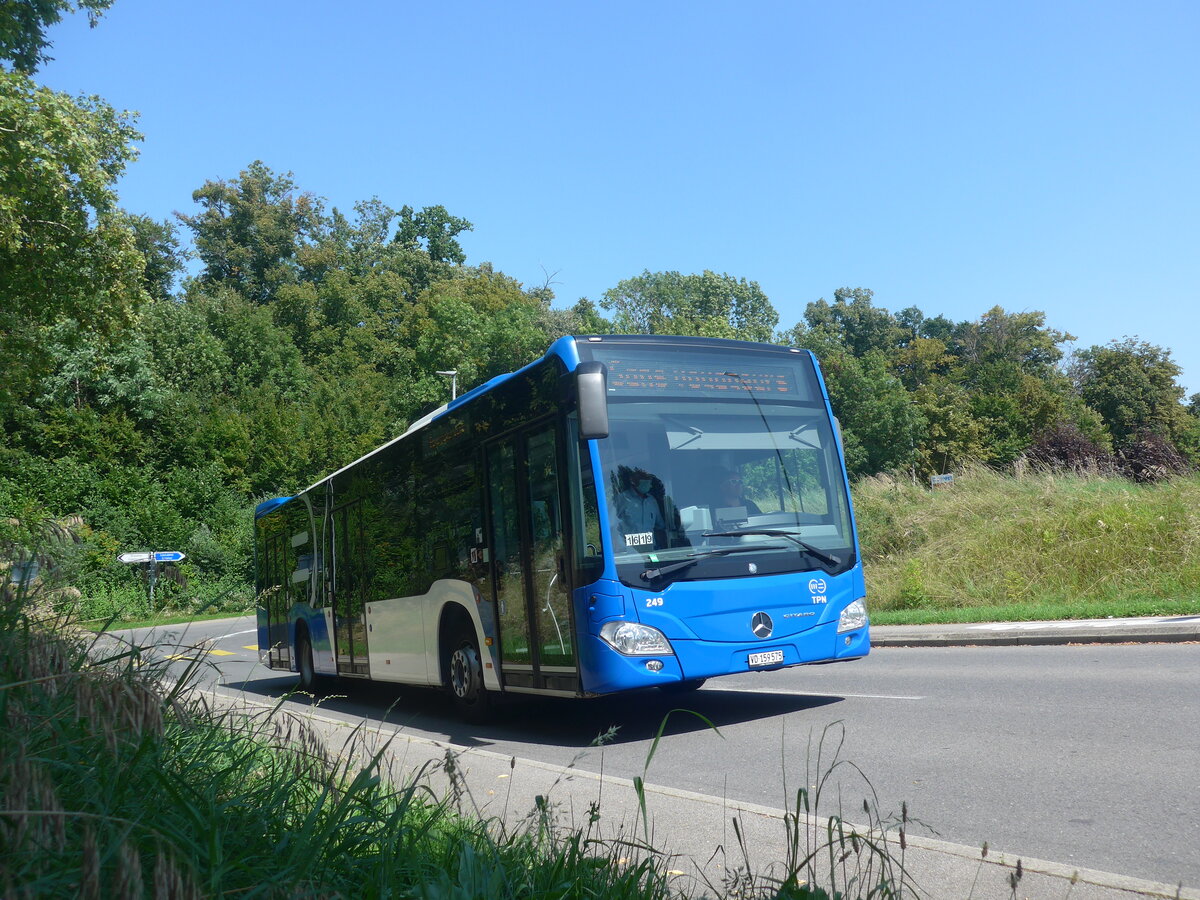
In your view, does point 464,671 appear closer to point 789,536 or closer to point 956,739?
point 789,536

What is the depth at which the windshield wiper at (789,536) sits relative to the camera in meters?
9.19

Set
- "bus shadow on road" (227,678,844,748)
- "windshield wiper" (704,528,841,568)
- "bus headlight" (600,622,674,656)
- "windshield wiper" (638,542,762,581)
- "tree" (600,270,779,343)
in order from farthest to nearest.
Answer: "tree" (600,270,779,343)
"bus shadow on road" (227,678,844,748)
"windshield wiper" (704,528,841,568)
"windshield wiper" (638,542,762,581)
"bus headlight" (600,622,674,656)

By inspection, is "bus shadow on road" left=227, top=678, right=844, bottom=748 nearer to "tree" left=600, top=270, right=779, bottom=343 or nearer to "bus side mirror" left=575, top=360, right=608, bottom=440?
"bus side mirror" left=575, top=360, right=608, bottom=440

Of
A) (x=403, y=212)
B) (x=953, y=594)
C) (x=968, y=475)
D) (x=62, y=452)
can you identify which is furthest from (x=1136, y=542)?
(x=403, y=212)

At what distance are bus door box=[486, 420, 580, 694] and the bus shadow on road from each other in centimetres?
68

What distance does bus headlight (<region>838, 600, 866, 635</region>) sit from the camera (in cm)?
959

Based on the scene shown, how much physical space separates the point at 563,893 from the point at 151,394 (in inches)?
1983

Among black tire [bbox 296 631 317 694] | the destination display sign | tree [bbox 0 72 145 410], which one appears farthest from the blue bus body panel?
tree [bbox 0 72 145 410]

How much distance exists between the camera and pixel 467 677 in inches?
432

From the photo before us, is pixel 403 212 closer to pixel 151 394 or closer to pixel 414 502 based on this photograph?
pixel 151 394

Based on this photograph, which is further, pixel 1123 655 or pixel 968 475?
pixel 968 475

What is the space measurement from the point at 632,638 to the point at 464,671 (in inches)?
118

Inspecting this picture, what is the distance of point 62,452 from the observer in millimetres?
45156

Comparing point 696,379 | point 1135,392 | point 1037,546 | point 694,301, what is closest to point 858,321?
point 694,301
